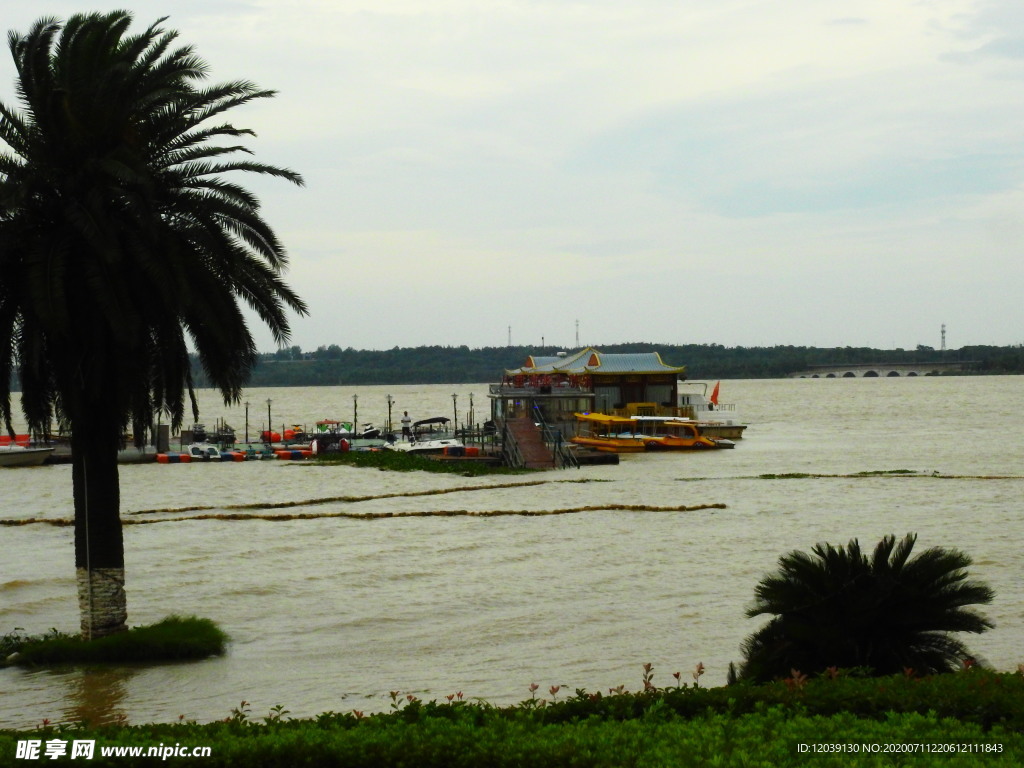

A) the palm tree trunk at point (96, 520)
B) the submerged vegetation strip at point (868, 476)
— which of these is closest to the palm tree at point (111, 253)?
the palm tree trunk at point (96, 520)

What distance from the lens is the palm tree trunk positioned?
16.5 metres

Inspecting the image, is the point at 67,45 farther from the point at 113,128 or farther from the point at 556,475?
the point at 556,475

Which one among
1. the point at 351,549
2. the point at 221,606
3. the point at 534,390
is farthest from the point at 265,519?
the point at 534,390

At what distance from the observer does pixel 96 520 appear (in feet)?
54.5

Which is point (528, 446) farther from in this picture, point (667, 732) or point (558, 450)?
point (667, 732)

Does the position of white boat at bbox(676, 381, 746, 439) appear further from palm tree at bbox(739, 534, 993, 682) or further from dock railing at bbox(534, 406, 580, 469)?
palm tree at bbox(739, 534, 993, 682)

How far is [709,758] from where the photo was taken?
7.81 meters

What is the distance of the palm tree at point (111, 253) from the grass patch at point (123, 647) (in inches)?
13.3

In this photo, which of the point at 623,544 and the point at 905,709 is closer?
the point at 905,709

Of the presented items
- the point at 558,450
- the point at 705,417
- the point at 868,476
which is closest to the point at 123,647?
the point at 868,476

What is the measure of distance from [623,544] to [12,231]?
1898cm

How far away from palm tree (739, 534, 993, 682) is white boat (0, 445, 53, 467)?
65.3 metres

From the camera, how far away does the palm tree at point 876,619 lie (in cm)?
1195

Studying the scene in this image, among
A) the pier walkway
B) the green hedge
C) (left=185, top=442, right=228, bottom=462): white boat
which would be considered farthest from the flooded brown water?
(left=185, top=442, right=228, bottom=462): white boat
